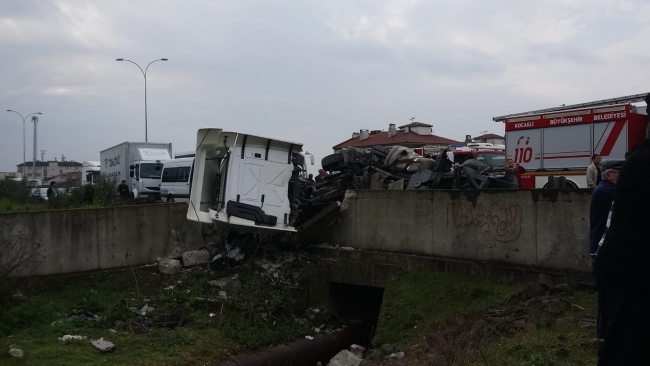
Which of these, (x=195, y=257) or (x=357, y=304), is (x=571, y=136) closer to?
(x=357, y=304)

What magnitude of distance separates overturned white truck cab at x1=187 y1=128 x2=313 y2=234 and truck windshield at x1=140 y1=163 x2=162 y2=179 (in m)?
18.4

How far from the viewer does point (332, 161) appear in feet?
52.7

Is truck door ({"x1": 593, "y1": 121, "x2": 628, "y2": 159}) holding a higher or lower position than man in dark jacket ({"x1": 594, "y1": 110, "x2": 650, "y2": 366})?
higher

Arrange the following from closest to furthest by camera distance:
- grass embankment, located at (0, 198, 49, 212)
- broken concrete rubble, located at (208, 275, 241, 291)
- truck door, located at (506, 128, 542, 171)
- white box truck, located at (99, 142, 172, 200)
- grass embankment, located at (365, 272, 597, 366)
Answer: grass embankment, located at (365, 272, 597, 366) < broken concrete rubble, located at (208, 275, 241, 291) < grass embankment, located at (0, 198, 49, 212) < truck door, located at (506, 128, 542, 171) < white box truck, located at (99, 142, 172, 200)

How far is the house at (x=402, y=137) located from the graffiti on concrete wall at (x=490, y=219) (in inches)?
1678

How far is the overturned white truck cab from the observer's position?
11.9 m

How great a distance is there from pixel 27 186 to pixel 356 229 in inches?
663

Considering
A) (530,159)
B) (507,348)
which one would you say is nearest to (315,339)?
(507,348)

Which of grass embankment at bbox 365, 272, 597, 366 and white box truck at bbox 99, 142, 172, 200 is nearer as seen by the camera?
grass embankment at bbox 365, 272, 597, 366

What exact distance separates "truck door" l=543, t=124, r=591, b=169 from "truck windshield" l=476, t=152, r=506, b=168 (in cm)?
314

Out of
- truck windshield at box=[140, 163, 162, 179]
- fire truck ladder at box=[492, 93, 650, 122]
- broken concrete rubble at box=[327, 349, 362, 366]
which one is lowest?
broken concrete rubble at box=[327, 349, 362, 366]

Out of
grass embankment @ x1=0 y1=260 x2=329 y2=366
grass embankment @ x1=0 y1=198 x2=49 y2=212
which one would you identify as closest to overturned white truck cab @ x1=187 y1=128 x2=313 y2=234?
grass embankment @ x1=0 y1=260 x2=329 y2=366

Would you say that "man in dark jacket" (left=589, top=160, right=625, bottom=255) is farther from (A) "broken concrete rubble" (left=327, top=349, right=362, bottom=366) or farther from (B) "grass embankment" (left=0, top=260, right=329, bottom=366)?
(B) "grass embankment" (left=0, top=260, right=329, bottom=366)

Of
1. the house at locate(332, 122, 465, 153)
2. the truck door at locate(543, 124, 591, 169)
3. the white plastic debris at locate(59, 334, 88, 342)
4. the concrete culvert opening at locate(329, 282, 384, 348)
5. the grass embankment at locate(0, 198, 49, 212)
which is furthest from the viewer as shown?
the house at locate(332, 122, 465, 153)
